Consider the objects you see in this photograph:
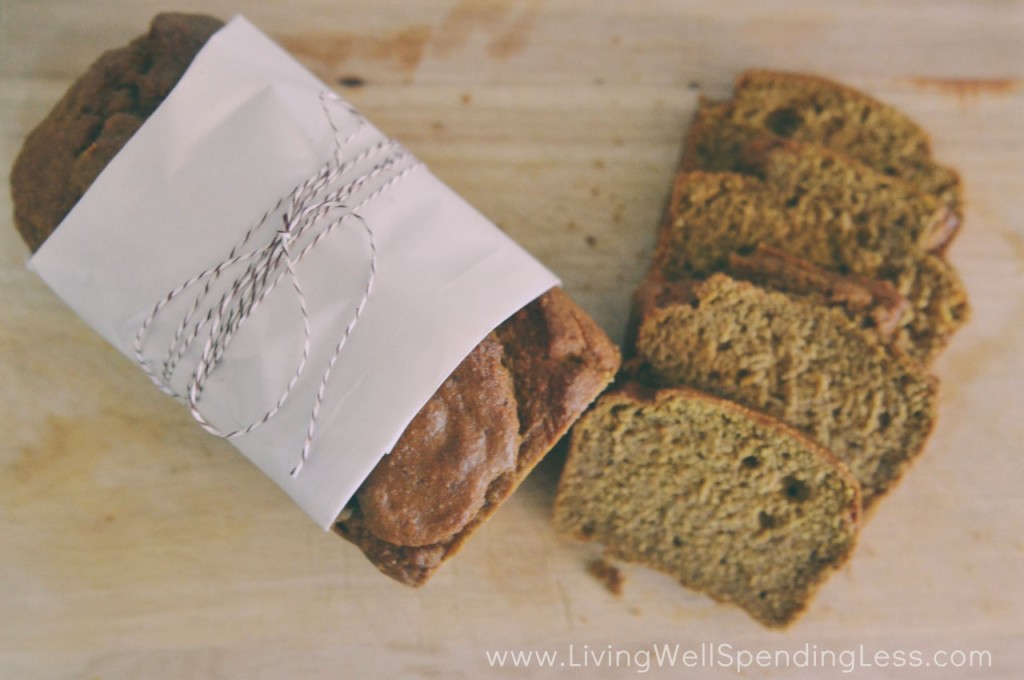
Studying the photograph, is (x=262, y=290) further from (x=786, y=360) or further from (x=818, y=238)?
(x=818, y=238)

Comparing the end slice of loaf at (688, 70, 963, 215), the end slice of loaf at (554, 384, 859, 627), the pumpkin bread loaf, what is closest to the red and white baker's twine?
the pumpkin bread loaf

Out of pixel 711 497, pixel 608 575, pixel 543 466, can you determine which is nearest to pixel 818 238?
pixel 711 497

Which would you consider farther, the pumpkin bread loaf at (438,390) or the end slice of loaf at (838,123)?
the end slice of loaf at (838,123)

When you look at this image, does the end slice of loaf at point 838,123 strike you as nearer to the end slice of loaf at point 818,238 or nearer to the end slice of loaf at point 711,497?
the end slice of loaf at point 818,238

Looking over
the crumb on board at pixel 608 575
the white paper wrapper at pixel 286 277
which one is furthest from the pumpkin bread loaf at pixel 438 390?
the crumb on board at pixel 608 575

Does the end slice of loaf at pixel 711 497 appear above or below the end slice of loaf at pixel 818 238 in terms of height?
below

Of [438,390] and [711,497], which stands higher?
[438,390]

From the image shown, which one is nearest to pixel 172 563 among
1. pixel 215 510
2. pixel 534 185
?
pixel 215 510

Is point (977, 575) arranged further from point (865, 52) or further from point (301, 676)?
point (301, 676)
